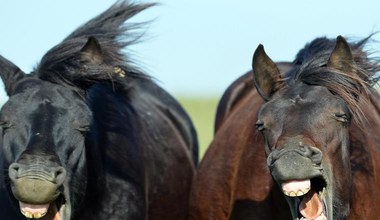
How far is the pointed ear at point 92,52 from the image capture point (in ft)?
24.7

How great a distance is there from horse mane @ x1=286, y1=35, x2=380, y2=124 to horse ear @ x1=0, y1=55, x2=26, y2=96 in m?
2.03

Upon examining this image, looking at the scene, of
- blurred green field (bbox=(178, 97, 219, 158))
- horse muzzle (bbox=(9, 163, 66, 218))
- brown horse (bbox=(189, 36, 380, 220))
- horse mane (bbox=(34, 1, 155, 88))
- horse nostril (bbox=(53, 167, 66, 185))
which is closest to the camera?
brown horse (bbox=(189, 36, 380, 220))

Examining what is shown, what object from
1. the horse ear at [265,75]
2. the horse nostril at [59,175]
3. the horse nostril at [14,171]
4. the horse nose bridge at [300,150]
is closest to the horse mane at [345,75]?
the horse ear at [265,75]

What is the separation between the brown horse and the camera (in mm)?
6445

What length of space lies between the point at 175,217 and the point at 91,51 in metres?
2.47

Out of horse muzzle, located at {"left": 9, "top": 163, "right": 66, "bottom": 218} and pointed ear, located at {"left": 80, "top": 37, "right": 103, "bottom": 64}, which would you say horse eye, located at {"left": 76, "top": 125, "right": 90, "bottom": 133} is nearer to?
horse muzzle, located at {"left": 9, "top": 163, "right": 66, "bottom": 218}

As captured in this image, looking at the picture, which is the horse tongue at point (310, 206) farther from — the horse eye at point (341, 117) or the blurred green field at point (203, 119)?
the blurred green field at point (203, 119)

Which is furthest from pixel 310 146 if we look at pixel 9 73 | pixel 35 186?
pixel 9 73

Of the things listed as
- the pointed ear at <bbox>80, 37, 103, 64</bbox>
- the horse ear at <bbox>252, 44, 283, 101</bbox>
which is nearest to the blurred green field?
the pointed ear at <bbox>80, 37, 103, 64</bbox>

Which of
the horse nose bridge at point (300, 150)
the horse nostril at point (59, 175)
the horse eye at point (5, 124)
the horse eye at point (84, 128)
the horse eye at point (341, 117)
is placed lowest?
the horse nostril at point (59, 175)

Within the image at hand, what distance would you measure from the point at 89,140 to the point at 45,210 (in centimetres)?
123

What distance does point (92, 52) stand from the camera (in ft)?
24.9

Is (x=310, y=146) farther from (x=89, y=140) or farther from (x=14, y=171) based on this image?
(x=89, y=140)

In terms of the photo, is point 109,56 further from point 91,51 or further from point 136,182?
point 136,182
